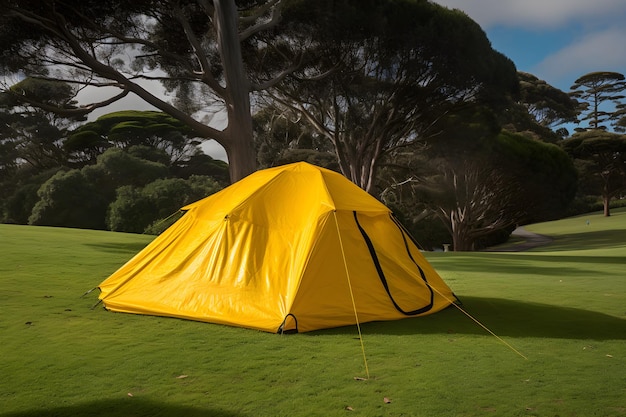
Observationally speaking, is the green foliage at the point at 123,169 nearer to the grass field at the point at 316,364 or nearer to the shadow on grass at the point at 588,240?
the shadow on grass at the point at 588,240

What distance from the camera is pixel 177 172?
1465 inches

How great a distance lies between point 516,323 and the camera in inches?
264

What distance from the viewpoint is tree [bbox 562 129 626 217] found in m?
36.9

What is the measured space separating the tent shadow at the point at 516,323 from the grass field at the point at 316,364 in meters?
0.02

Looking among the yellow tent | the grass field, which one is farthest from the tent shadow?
the yellow tent

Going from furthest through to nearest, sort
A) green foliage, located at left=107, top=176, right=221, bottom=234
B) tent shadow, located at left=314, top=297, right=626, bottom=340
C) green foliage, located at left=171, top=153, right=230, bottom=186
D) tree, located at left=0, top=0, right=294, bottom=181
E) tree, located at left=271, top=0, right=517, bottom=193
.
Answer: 1. green foliage, located at left=171, top=153, right=230, bottom=186
2. green foliage, located at left=107, top=176, right=221, bottom=234
3. tree, located at left=271, top=0, right=517, bottom=193
4. tree, located at left=0, top=0, right=294, bottom=181
5. tent shadow, located at left=314, top=297, right=626, bottom=340

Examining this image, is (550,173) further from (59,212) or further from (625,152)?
(59,212)

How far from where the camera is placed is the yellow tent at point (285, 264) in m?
6.19

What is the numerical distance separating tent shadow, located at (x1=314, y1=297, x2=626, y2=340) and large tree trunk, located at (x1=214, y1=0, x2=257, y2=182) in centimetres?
971

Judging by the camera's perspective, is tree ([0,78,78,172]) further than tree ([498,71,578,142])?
No

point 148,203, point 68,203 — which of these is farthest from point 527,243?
point 68,203

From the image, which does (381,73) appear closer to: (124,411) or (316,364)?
(316,364)

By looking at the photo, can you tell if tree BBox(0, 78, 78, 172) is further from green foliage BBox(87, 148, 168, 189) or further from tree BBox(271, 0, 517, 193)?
tree BBox(271, 0, 517, 193)

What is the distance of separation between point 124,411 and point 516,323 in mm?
4631
